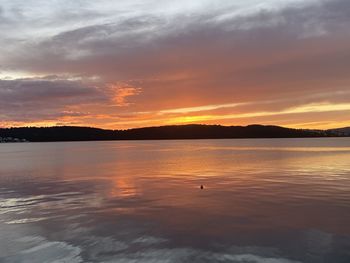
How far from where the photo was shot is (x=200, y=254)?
604 inches

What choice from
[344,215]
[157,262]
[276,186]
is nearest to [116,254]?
[157,262]

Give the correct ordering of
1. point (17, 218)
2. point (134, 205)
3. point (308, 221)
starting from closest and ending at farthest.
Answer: point (308, 221) → point (17, 218) → point (134, 205)

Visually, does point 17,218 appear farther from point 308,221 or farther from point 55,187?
point 308,221

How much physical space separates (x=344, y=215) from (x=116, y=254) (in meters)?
14.4

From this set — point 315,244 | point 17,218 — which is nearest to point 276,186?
point 315,244

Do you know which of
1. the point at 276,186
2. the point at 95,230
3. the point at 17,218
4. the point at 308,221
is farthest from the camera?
the point at 276,186

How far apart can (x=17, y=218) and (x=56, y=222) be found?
3265 millimetres

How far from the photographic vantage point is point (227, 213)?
23.1m

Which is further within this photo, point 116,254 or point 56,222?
point 56,222

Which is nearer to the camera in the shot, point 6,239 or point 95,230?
point 6,239

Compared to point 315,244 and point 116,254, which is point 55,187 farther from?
point 315,244

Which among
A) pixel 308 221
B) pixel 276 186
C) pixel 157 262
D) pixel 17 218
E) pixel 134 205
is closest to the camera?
pixel 157 262

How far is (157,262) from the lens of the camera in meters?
14.5

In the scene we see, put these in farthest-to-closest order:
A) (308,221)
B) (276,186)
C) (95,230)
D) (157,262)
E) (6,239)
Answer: (276,186) → (308,221) → (95,230) → (6,239) → (157,262)
